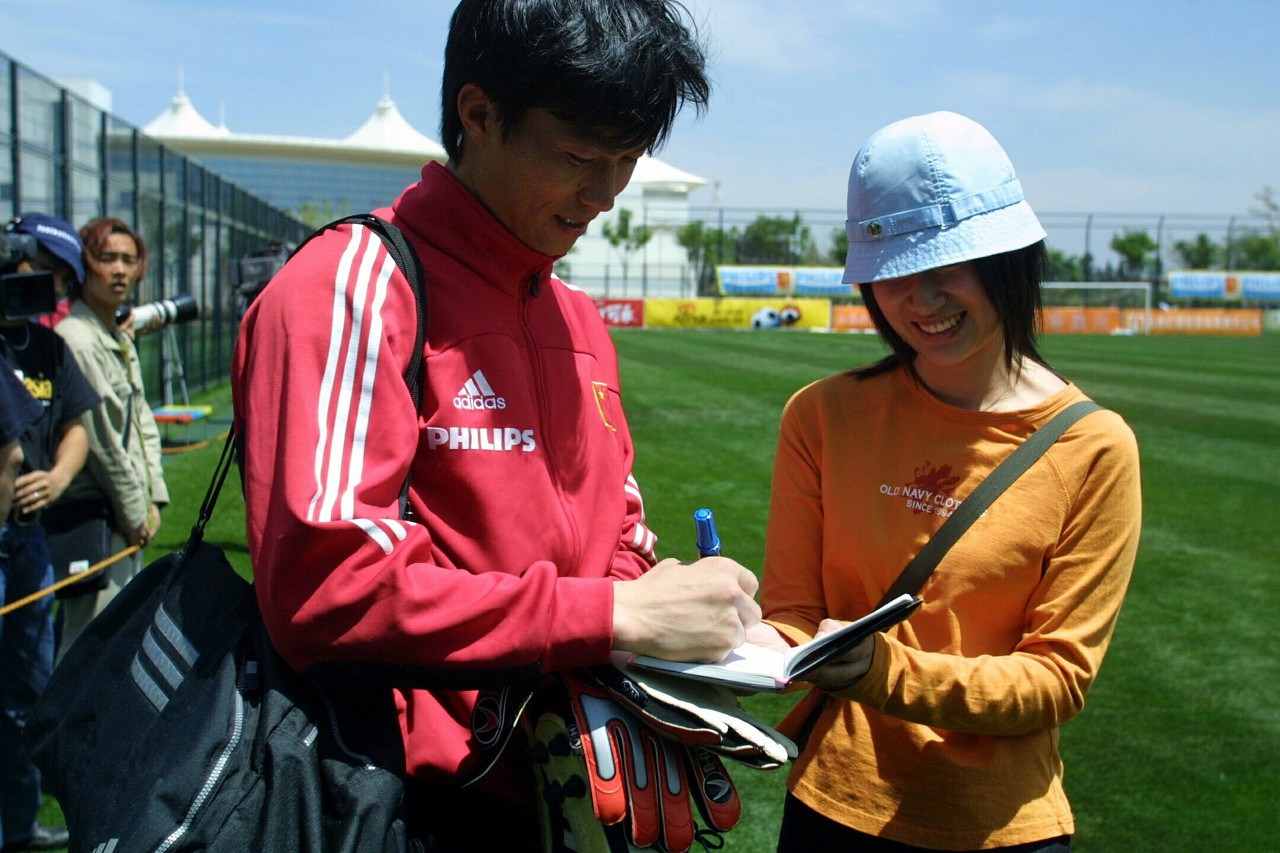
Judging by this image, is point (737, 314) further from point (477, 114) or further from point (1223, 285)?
point (477, 114)

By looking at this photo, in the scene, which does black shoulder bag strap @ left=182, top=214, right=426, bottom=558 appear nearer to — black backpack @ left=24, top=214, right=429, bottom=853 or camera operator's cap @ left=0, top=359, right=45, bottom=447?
black backpack @ left=24, top=214, right=429, bottom=853

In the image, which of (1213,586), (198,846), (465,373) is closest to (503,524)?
(465,373)

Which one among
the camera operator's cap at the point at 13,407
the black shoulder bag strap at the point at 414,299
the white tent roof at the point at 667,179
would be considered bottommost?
the camera operator's cap at the point at 13,407

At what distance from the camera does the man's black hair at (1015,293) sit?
2.04 meters

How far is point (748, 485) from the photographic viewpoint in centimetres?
1012

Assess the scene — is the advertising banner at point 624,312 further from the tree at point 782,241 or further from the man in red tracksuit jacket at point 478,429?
the man in red tracksuit jacket at point 478,429

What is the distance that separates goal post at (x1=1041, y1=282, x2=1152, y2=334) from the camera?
45594 mm

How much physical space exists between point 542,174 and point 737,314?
45594mm

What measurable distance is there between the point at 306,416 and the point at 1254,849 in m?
3.92

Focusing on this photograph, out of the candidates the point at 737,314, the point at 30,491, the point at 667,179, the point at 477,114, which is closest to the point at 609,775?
the point at 477,114

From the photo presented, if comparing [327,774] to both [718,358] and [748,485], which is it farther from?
[718,358]

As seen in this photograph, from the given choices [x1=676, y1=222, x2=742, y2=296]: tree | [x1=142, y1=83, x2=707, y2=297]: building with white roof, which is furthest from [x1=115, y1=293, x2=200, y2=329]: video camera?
[x1=142, y1=83, x2=707, y2=297]: building with white roof

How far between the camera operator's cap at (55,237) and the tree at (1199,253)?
64.5 metres

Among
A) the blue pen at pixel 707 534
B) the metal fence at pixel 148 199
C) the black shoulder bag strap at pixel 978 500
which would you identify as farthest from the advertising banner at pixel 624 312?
the blue pen at pixel 707 534
